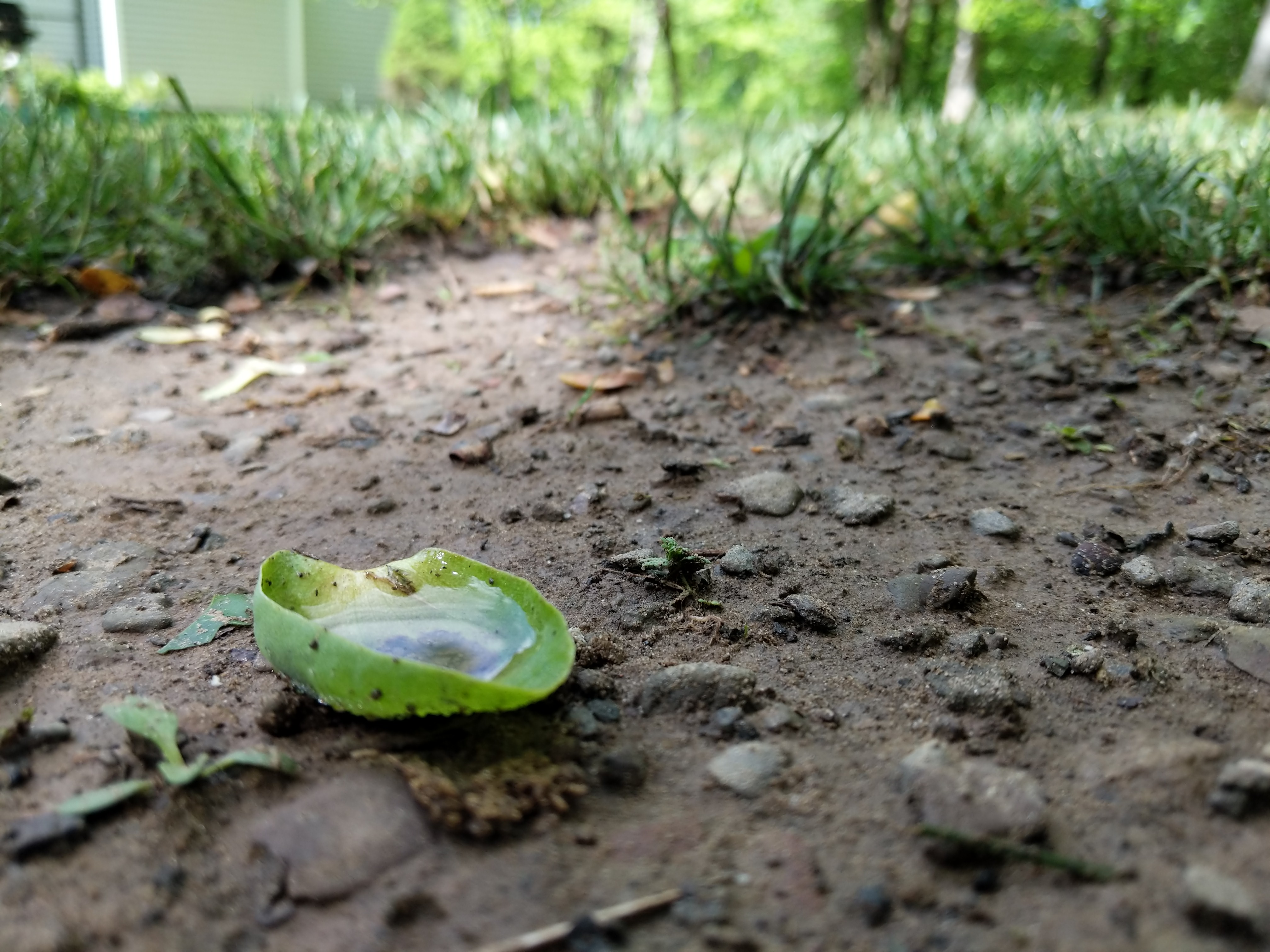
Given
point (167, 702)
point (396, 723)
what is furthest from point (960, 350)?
point (167, 702)

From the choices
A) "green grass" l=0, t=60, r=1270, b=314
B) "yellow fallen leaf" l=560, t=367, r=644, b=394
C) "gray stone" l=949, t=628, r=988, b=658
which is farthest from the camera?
"green grass" l=0, t=60, r=1270, b=314

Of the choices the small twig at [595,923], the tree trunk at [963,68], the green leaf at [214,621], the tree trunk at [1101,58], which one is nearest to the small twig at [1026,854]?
the small twig at [595,923]

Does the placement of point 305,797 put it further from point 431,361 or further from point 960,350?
point 960,350

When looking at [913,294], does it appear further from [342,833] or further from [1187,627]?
[342,833]

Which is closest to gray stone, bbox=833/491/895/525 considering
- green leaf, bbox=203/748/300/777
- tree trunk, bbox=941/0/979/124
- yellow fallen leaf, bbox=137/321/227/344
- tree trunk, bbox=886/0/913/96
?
green leaf, bbox=203/748/300/777

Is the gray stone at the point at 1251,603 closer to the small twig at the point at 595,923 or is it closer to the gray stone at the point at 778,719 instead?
the gray stone at the point at 778,719

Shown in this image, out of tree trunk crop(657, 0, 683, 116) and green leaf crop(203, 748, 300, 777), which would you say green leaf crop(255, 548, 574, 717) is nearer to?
green leaf crop(203, 748, 300, 777)
